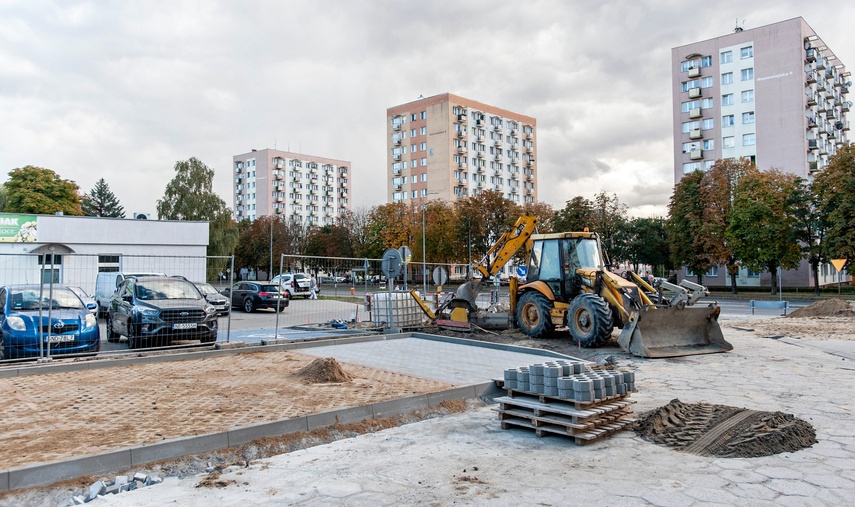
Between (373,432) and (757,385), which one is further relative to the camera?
(757,385)

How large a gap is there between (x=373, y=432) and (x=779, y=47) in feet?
227

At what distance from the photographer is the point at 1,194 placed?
57.3 metres

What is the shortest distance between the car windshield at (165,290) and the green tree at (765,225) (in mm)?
42187

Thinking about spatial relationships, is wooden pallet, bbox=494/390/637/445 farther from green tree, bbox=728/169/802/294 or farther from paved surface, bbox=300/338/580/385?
green tree, bbox=728/169/802/294

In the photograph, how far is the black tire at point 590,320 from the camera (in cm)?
1266

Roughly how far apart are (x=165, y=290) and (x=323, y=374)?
20.7ft

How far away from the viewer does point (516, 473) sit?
17.2ft

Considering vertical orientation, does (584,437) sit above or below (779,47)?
below

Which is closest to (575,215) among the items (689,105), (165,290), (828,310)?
(689,105)

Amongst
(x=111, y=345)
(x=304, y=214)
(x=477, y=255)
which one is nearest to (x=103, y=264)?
(x=111, y=345)

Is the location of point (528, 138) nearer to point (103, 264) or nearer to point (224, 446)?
point (103, 264)

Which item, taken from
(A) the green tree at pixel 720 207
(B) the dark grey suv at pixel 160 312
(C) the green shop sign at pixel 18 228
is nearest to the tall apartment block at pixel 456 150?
(A) the green tree at pixel 720 207

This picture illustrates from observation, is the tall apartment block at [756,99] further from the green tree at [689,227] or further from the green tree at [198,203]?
the green tree at [198,203]

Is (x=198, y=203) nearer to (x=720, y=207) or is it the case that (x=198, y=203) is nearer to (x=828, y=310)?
(x=720, y=207)
